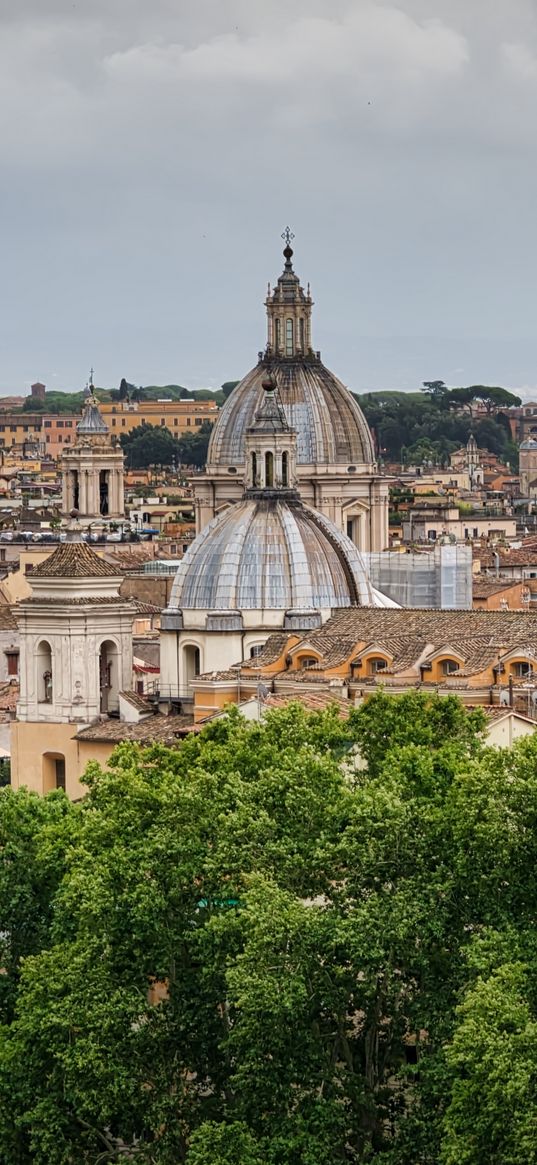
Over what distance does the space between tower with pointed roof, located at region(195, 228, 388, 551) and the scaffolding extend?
20.4 ft

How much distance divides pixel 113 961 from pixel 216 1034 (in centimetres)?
141

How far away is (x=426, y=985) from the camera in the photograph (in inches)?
1474

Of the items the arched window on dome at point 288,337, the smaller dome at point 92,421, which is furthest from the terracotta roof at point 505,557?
the arched window on dome at point 288,337

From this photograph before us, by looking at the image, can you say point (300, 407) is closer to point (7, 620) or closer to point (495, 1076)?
point (7, 620)

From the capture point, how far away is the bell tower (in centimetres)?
7522

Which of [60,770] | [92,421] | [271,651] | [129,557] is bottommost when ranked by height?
[60,770]

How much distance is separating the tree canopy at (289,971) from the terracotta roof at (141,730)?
9.00 metres

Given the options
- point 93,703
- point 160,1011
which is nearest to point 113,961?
point 160,1011

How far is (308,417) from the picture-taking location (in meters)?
73.4

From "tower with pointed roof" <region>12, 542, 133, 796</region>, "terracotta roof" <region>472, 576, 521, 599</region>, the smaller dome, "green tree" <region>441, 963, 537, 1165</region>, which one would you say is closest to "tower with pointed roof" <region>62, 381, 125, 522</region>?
the smaller dome

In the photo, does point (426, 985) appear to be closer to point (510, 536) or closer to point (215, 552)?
point (215, 552)

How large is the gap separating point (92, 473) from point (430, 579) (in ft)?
123

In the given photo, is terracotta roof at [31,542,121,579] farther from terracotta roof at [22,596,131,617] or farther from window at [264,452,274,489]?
window at [264,452,274,489]

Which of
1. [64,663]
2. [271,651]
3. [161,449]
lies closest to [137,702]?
[64,663]
